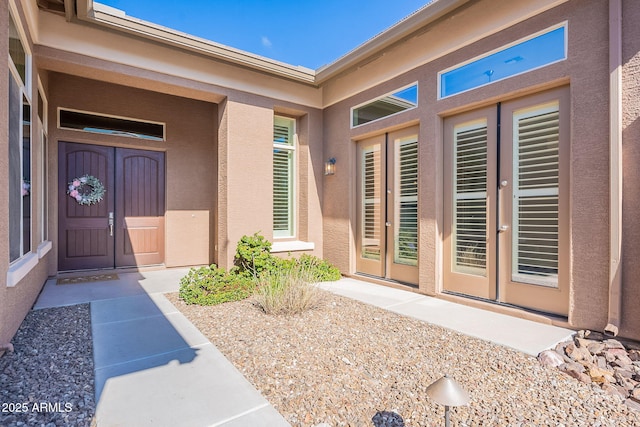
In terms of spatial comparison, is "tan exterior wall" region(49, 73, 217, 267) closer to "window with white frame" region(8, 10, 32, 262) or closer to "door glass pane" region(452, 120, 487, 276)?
"window with white frame" region(8, 10, 32, 262)

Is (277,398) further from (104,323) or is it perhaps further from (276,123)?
(276,123)

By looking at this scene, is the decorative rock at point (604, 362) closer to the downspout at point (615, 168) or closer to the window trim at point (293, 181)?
the downspout at point (615, 168)

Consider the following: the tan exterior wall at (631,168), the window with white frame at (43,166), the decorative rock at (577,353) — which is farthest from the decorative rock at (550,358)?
the window with white frame at (43,166)

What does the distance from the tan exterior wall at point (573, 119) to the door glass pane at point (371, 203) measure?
55 centimetres

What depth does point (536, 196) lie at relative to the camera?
3738 mm

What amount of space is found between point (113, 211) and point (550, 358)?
267 inches

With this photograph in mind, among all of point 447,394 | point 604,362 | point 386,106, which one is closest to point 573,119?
point 604,362

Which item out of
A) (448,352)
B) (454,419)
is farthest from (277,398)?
→ (448,352)

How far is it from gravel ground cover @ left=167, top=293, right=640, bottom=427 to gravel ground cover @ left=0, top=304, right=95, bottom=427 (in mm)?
1015

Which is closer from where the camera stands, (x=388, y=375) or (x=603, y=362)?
(x=388, y=375)

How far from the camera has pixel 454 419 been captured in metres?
1.97

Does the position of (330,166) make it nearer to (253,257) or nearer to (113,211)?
(253,257)

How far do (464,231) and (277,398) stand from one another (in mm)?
3286

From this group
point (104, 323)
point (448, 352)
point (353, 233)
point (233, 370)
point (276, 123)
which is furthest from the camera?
point (276, 123)
